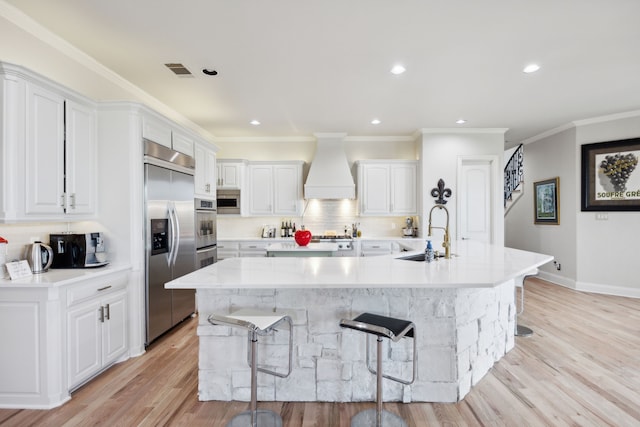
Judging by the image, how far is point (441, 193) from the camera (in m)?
5.54

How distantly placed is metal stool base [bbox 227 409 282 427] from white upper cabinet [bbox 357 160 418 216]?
163 inches

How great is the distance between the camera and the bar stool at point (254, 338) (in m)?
1.80

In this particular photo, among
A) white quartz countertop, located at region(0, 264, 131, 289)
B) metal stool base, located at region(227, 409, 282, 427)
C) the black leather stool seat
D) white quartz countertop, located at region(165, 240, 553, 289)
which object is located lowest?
metal stool base, located at region(227, 409, 282, 427)

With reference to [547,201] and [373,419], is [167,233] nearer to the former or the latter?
[373,419]

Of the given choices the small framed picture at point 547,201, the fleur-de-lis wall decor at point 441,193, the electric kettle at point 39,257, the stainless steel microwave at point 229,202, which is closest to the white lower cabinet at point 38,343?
the electric kettle at point 39,257

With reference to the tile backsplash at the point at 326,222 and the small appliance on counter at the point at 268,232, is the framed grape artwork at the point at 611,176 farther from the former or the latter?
the small appliance on counter at the point at 268,232

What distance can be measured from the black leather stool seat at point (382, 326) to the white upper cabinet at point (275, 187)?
4.01 m

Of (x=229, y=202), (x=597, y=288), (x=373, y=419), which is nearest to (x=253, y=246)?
(x=229, y=202)

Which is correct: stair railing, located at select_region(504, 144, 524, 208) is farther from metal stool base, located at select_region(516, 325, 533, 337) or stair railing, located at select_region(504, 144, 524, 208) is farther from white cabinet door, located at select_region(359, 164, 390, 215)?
metal stool base, located at select_region(516, 325, 533, 337)

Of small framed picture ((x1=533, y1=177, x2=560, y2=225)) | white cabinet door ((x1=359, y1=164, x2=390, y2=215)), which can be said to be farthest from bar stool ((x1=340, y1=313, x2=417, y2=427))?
small framed picture ((x1=533, y1=177, x2=560, y2=225))

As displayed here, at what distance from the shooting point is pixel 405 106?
4.42 m

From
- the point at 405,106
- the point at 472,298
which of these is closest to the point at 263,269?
the point at 472,298

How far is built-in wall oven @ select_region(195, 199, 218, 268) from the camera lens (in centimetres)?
409

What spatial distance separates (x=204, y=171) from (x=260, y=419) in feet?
11.0
